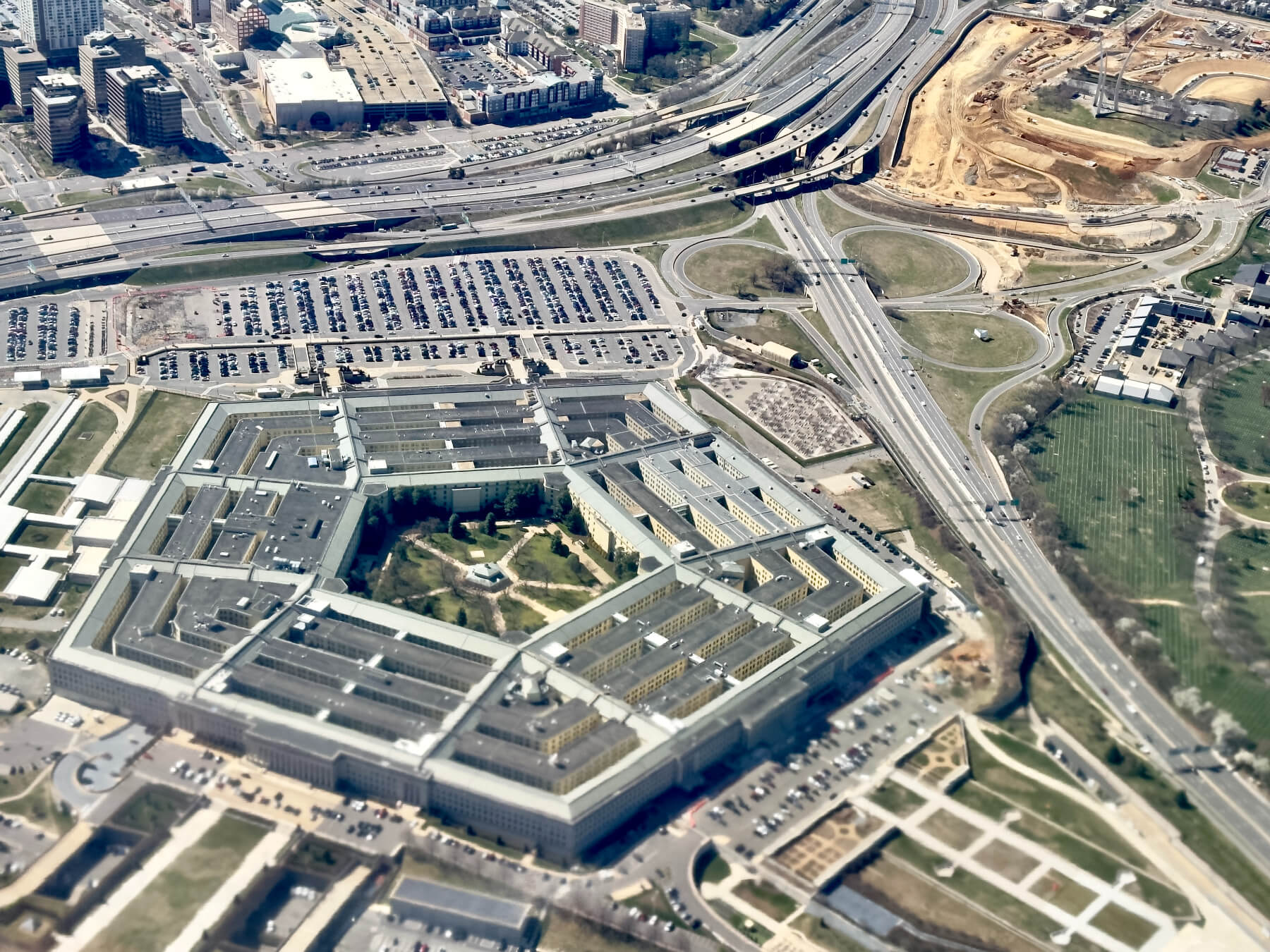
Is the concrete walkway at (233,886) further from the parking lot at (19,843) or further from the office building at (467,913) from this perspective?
the parking lot at (19,843)

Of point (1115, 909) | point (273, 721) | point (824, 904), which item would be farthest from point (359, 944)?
point (1115, 909)

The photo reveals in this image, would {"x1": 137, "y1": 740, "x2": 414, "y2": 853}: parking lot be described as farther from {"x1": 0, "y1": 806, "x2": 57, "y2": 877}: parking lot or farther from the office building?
{"x1": 0, "y1": 806, "x2": 57, "y2": 877}: parking lot

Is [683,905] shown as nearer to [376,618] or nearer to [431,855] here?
[431,855]

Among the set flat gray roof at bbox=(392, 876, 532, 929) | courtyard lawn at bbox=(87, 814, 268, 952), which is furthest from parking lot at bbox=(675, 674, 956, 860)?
courtyard lawn at bbox=(87, 814, 268, 952)

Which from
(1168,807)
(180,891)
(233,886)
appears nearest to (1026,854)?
(1168,807)

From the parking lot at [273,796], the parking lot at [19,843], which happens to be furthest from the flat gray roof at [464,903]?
the parking lot at [19,843]
